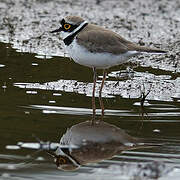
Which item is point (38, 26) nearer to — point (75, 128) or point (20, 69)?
point (20, 69)

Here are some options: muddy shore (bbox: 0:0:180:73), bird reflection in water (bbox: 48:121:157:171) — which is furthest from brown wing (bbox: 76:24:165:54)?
muddy shore (bbox: 0:0:180:73)

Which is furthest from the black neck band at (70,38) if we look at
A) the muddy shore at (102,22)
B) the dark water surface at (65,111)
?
the muddy shore at (102,22)

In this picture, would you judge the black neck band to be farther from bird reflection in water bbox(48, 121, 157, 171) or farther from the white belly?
bird reflection in water bbox(48, 121, 157, 171)

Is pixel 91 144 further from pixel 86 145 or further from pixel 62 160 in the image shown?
pixel 62 160

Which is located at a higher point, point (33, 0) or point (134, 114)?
point (33, 0)

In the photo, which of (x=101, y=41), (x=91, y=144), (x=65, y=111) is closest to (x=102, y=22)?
(x=101, y=41)

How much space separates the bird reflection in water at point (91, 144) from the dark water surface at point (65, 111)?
0.29 feet

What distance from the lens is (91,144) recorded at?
5.56 metres

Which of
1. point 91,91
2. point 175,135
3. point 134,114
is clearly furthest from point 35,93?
point 175,135

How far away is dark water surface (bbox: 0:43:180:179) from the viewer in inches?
194

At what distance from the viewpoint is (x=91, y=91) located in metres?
7.56

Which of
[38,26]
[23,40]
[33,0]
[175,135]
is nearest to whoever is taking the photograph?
[175,135]

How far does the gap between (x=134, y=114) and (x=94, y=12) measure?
6.65 m

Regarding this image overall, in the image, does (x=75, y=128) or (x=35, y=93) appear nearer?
(x=75, y=128)
